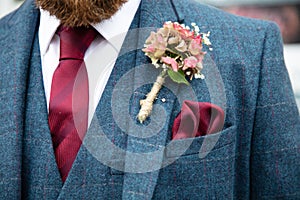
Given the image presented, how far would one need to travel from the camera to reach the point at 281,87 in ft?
4.46

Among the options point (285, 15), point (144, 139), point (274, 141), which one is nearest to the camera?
point (144, 139)

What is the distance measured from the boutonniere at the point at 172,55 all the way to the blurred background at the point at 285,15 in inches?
64.7

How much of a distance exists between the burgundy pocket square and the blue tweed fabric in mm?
17

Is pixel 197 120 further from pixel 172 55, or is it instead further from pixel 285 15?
pixel 285 15

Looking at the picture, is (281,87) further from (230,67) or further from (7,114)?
(7,114)

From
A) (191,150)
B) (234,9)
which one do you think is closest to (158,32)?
(191,150)

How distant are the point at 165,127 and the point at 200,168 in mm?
117

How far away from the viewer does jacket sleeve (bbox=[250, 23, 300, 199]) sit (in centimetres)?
133

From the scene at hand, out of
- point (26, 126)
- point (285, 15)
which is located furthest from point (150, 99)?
point (285, 15)

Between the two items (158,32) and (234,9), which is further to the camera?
(234,9)

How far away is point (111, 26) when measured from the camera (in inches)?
52.3

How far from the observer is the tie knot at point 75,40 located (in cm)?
133

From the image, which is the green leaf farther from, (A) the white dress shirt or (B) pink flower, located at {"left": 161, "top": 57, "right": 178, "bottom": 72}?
(A) the white dress shirt

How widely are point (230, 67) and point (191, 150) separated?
23cm
